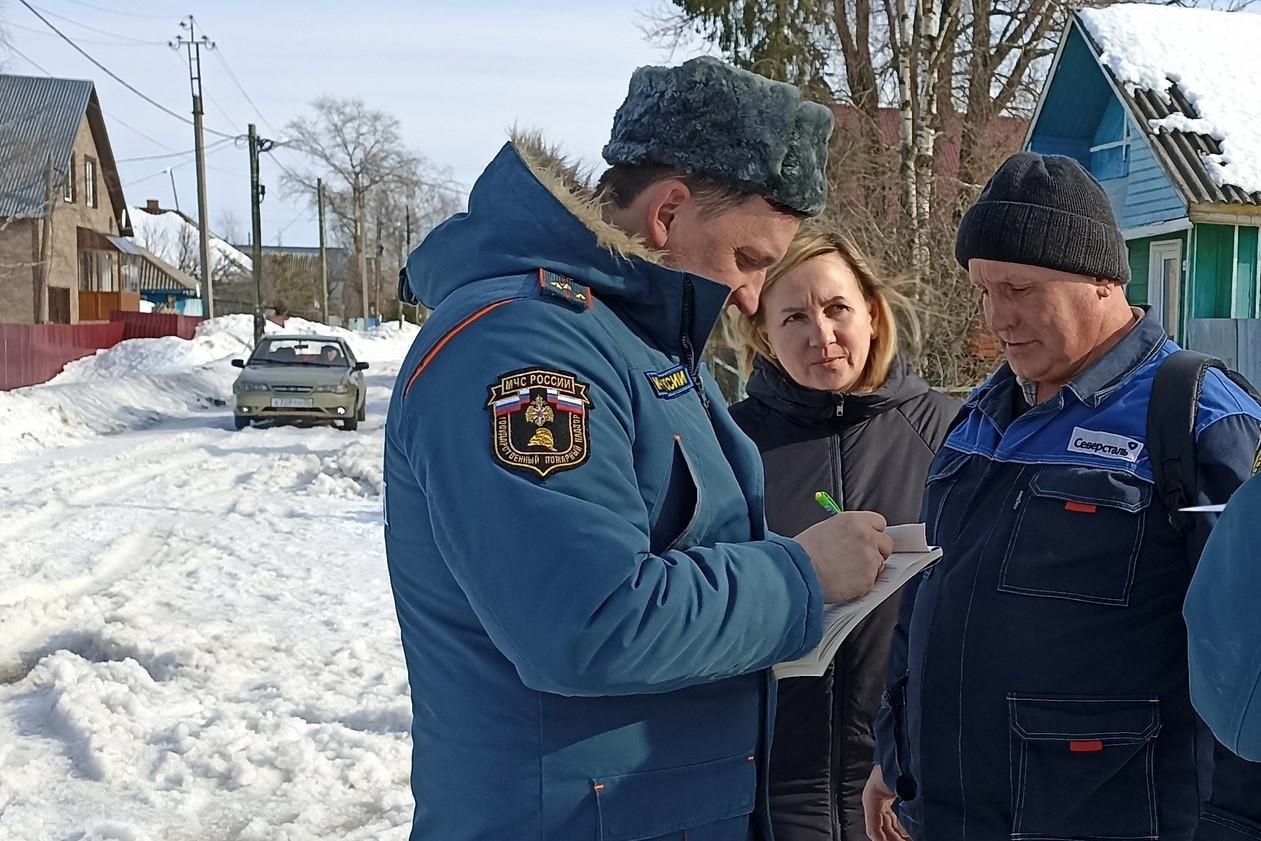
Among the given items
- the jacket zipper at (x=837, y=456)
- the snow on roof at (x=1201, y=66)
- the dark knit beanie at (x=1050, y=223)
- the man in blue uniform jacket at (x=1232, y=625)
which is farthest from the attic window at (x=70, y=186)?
the man in blue uniform jacket at (x=1232, y=625)

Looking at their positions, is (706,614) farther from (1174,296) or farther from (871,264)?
(1174,296)

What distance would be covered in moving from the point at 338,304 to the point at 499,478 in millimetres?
81728

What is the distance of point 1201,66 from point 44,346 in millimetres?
25418

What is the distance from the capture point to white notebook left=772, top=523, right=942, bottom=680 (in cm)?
174

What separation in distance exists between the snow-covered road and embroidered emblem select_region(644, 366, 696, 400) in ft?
9.41

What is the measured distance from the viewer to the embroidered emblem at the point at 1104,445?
86.7 inches

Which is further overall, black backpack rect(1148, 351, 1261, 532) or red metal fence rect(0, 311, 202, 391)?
red metal fence rect(0, 311, 202, 391)

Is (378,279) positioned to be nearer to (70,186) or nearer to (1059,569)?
(70,186)

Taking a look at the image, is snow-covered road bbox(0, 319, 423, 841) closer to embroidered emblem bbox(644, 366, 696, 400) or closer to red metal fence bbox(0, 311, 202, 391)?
embroidered emblem bbox(644, 366, 696, 400)

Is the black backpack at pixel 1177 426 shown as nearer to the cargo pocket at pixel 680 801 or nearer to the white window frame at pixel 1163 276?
the cargo pocket at pixel 680 801

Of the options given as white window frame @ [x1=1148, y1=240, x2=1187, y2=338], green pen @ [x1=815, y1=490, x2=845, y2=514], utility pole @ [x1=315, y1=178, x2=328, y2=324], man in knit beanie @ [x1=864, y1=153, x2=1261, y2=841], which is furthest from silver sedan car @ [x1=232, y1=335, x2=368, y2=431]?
utility pole @ [x1=315, y1=178, x2=328, y2=324]

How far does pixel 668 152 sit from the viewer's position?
1747mm

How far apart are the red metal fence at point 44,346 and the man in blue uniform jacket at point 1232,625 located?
27.9 meters

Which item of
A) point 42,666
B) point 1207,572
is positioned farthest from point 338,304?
point 1207,572
